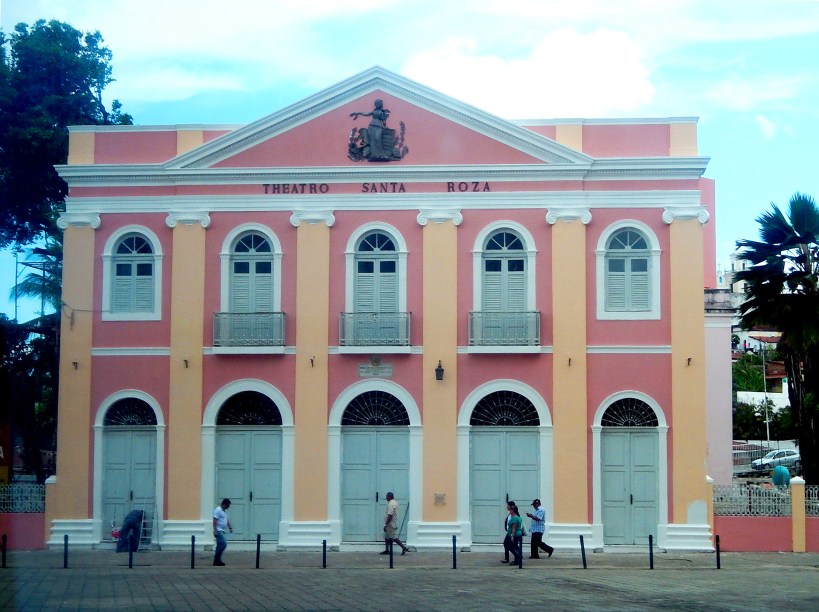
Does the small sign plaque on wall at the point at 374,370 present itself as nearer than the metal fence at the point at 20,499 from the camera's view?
Yes

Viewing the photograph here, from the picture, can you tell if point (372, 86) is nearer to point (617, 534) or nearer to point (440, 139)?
point (440, 139)

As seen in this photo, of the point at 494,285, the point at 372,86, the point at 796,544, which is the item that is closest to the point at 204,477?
the point at 494,285

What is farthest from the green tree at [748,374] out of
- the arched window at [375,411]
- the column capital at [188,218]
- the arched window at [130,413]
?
the arched window at [130,413]

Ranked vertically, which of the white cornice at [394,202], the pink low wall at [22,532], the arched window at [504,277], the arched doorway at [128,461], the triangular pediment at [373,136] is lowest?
the pink low wall at [22,532]

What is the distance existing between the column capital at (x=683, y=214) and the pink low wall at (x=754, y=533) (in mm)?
6522

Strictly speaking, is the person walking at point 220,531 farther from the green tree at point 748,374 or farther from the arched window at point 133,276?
the green tree at point 748,374

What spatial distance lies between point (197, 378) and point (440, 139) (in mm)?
7611

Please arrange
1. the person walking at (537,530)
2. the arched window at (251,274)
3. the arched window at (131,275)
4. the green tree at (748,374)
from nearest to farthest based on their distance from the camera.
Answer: the person walking at (537,530) < the arched window at (251,274) < the arched window at (131,275) < the green tree at (748,374)

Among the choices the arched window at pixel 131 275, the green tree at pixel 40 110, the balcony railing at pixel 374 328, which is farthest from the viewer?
the green tree at pixel 40 110

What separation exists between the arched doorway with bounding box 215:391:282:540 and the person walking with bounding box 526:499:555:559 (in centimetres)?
570

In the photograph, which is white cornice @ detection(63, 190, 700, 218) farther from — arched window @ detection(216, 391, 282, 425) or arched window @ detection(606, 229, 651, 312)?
arched window @ detection(216, 391, 282, 425)

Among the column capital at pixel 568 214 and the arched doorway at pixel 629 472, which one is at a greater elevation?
the column capital at pixel 568 214

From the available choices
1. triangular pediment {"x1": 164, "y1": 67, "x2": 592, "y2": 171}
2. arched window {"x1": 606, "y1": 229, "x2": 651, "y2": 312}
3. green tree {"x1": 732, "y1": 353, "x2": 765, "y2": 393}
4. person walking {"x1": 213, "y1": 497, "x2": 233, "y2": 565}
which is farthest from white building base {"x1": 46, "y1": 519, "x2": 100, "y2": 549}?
green tree {"x1": 732, "y1": 353, "x2": 765, "y2": 393}

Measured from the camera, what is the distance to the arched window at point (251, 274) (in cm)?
2536
